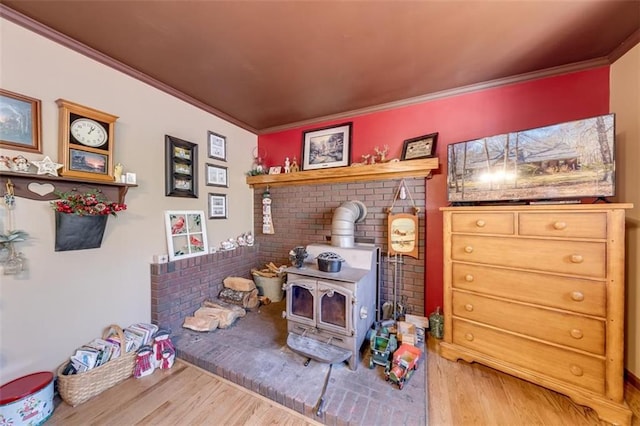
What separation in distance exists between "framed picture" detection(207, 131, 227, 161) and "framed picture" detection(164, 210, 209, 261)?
729 millimetres

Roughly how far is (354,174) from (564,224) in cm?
171

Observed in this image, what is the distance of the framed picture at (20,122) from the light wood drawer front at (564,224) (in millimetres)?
3310

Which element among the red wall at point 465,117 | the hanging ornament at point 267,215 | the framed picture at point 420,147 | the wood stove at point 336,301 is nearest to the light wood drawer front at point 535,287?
the red wall at point 465,117

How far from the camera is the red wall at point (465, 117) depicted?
1884mm

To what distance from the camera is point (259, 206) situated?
333cm

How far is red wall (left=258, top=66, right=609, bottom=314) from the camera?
6.18ft

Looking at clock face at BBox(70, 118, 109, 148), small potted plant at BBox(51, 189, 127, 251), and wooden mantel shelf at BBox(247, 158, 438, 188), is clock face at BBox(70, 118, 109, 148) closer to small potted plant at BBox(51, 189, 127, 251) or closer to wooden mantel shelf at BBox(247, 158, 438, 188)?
small potted plant at BBox(51, 189, 127, 251)

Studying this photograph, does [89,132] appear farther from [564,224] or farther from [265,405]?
[564,224]

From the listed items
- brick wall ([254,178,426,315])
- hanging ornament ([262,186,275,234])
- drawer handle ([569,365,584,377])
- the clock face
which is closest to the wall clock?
the clock face

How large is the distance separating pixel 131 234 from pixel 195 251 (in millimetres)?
630

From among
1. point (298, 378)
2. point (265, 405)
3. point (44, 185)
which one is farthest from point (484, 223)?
point (44, 185)

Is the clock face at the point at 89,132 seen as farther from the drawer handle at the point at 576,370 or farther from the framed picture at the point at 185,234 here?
the drawer handle at the point at 576,370

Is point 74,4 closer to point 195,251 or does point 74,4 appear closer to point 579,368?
point 195,251

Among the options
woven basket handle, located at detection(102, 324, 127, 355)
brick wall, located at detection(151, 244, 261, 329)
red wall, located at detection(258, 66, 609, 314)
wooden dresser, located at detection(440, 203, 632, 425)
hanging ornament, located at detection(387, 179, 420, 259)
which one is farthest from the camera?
hanging ornament, located at detection(387, 179, 420, 259)
